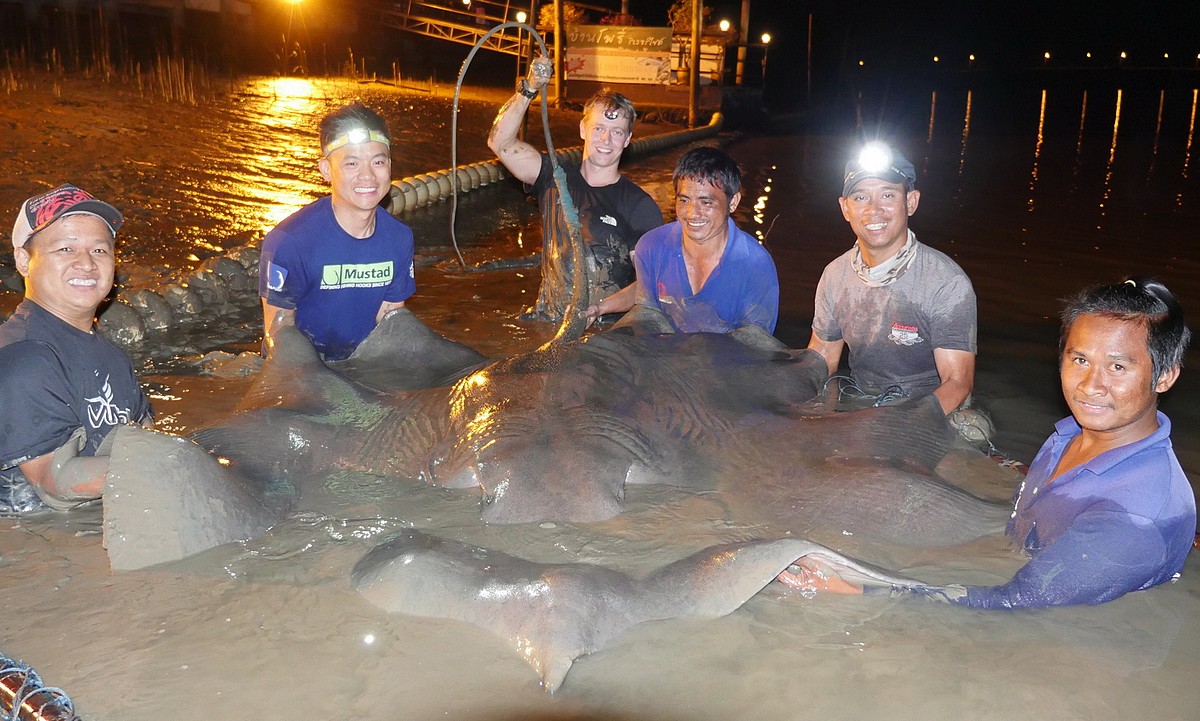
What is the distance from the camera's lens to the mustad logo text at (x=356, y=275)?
15.6 feet

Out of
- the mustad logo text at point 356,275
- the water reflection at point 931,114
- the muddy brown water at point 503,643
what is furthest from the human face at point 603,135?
the water reflection at point 931,114

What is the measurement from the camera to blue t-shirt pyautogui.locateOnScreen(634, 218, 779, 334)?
16.4 ft

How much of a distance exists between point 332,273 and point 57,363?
64.6 inches

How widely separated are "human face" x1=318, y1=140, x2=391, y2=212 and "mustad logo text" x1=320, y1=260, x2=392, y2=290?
0.34 metres

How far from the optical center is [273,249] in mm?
4586

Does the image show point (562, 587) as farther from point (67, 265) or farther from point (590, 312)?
point (590, 312)

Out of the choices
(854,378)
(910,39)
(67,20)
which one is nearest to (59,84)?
(67,20)

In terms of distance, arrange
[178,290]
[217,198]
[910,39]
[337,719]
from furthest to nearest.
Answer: [910,39], [217,198], [178,290], [337,719]

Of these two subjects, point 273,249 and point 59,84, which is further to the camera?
point 59,84

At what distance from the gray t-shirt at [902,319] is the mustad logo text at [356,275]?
239 centimetres

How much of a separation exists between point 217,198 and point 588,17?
22.7 meters

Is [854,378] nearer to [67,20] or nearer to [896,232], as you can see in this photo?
[896,232]

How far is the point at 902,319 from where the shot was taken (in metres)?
4.54

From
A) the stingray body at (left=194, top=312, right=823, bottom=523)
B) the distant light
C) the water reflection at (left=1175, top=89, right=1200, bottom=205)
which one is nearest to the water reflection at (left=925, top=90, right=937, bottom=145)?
the water reflection at (left=1175, top=89, right=1200, bottom=205)
